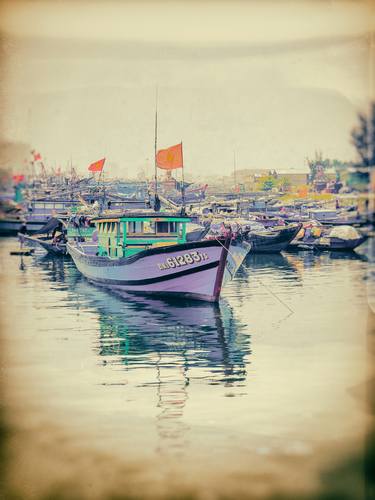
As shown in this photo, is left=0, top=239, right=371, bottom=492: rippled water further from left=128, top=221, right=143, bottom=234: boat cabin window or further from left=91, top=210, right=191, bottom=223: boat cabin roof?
left=91, top=210, right=191, bottom=223: boat cabin roof

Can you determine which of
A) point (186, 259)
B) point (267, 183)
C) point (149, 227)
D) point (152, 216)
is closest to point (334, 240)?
point (267, 183)

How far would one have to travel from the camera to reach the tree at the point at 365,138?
26.2 ft

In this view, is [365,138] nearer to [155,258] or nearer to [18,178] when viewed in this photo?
[155,258]

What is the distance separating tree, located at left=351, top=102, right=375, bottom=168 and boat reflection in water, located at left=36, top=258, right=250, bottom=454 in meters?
2.34

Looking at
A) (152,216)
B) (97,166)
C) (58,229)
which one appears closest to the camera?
(97,166)

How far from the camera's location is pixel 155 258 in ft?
42.9

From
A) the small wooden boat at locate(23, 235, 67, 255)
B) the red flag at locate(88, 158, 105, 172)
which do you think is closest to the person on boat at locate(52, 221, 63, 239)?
the small wooden boat at locate(23, 235, 67, 255)

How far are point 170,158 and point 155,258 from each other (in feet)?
5.02

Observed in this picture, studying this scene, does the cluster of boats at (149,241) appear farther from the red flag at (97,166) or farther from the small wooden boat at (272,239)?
the small wooden boat at (272,239)

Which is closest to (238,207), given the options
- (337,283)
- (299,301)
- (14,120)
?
(337,283)

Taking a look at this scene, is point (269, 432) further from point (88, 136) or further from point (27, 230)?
point (27, 230)

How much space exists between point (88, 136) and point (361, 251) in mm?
16180

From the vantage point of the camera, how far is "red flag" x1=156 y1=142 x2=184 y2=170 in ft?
41.4

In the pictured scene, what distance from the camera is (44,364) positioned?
7.74 m
